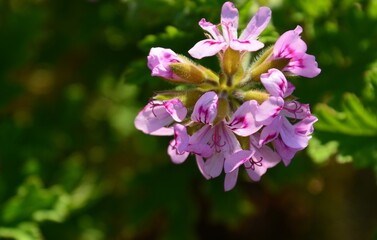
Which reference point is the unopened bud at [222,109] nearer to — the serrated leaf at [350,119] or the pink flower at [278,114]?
the pink flower at [278,114]

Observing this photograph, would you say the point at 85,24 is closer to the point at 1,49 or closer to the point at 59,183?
the point at 1,49

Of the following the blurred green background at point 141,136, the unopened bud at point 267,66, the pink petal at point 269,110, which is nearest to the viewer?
the pink petal at point 269,110

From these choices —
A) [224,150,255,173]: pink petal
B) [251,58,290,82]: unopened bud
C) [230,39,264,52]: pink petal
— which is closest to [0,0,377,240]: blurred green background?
[251,58,290,82]: unopened bud

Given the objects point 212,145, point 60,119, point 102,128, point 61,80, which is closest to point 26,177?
point 60,119

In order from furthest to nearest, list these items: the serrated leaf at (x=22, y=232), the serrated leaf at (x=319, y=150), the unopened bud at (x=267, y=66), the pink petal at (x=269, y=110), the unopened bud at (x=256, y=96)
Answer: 1. the serrated leaf at (x=22, y=232)
2. the serrated leaf at (x=319, y=150)
3. the unopened bud at (x=267, y=66)
4. the unopened bud at (x=256, y=96)
5. the pink petal at (x=269, y=110)

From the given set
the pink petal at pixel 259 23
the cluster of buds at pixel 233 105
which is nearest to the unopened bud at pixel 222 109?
the cluster of buds at pixel 233 105

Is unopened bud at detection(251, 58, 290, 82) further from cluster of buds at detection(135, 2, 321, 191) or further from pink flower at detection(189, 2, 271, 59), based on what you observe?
pink flower at detection(189, 2, 271, 59)

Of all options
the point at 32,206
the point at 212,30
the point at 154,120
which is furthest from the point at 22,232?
the point at 212,30
